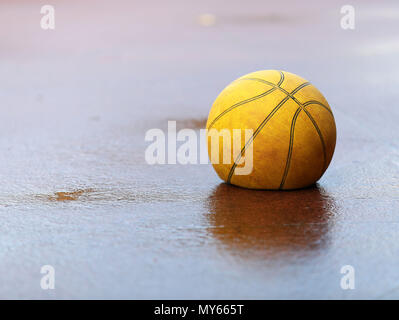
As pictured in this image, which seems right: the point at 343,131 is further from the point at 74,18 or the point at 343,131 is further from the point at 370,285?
the point at 74,18

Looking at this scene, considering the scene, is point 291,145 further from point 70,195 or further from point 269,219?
point 70,195

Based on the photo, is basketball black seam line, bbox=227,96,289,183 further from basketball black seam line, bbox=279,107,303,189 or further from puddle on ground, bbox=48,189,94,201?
puddle on ground, bbox=48,189,94,201

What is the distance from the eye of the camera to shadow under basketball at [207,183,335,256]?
4211 mm

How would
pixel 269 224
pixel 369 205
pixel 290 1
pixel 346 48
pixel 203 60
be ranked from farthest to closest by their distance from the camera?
1. pixel 290 1
2. pixel 346 48
3. pixel 203 60
4. pixel 369 205
5. pixel 269 224

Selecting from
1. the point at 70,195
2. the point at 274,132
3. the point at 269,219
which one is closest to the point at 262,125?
the point at 274,132

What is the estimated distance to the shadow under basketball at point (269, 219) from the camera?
166 inches

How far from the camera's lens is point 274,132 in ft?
17.1

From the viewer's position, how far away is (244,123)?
5262mm

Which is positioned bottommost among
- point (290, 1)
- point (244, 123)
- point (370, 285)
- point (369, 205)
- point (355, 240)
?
point (370, 285)

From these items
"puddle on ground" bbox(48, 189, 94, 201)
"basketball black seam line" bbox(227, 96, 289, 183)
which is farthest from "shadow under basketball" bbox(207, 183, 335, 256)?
"puddle on ground" bbox(48, 189, 94, 201)

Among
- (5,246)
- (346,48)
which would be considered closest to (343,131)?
(5,246)

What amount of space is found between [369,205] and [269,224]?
38.5 inches

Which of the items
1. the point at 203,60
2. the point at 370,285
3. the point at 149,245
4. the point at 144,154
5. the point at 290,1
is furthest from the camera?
the point at 290,1

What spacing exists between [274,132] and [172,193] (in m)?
1.02
